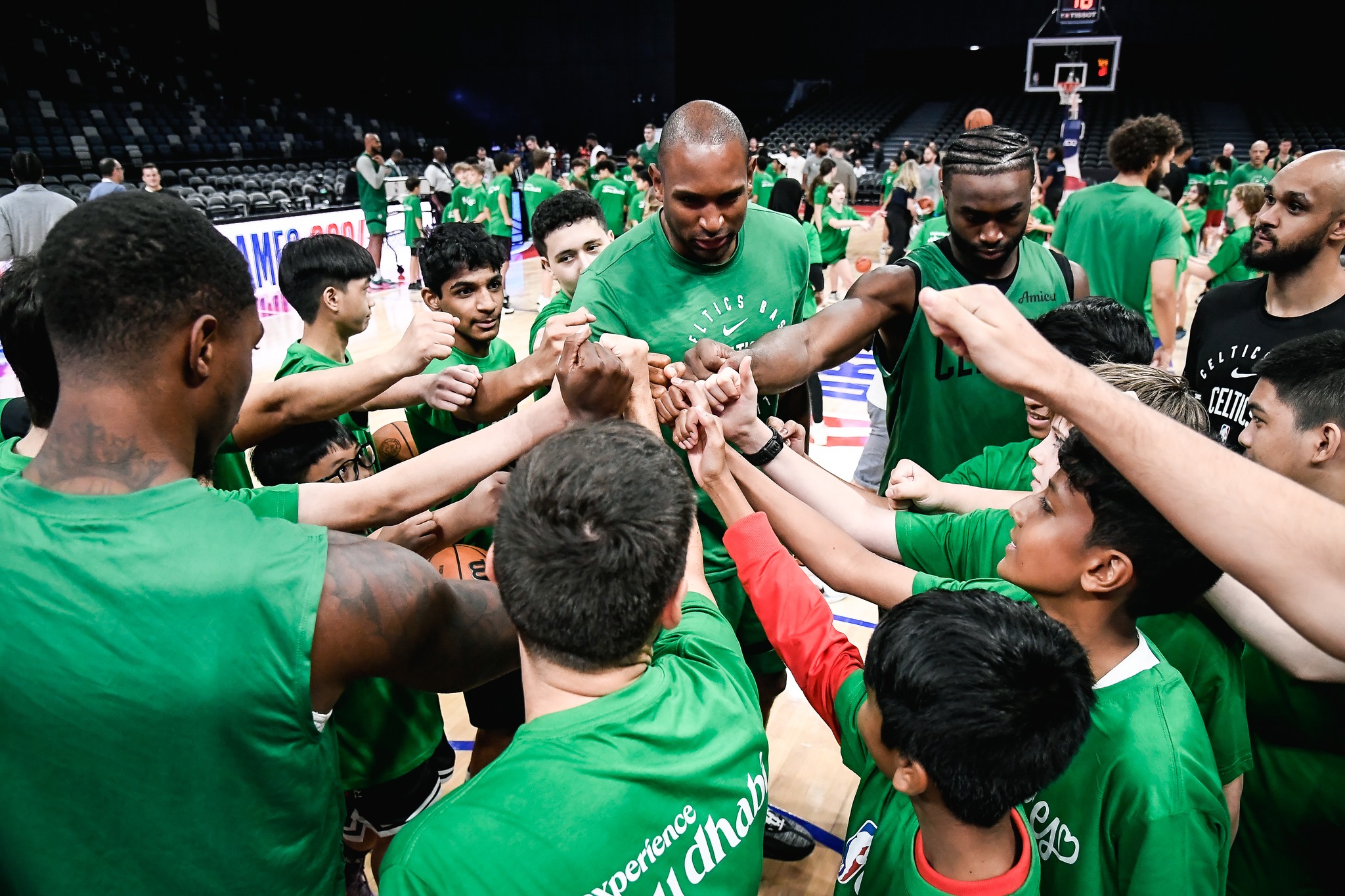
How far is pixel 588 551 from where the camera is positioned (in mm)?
1219

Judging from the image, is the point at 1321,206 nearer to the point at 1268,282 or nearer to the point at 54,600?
the point at 1268,282

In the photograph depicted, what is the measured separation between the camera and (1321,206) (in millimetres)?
2908

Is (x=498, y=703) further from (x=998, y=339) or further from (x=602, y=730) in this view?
(x=998, y=339)

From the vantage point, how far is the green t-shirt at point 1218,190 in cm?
1472

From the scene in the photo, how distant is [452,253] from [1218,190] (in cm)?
1600

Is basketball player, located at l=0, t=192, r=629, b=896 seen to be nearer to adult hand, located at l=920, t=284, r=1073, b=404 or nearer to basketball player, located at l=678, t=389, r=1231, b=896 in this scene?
adult hand, located at l=920, t=284, r=1073, b=404

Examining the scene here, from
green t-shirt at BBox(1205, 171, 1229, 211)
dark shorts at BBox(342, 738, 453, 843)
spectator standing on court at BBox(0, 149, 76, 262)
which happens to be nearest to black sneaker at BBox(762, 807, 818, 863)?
dark shorts at BBox(342, 738, 453, 843)

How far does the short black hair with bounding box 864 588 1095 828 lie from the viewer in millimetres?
1246

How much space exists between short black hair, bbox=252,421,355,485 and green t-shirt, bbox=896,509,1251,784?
1591 mm

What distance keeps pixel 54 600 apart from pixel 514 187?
1614cm

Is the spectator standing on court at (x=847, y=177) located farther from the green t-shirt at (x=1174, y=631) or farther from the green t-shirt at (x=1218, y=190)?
the green t-shirt at (x=1174, y=631)

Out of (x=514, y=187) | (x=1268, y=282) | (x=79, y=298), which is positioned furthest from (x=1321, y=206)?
(x=514, y=187)

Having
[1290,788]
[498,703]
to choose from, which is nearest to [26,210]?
[498,703]

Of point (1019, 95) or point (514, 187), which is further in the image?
point (1019, 95)
